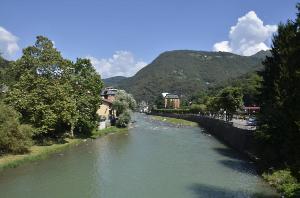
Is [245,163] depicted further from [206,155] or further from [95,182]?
[95,182]

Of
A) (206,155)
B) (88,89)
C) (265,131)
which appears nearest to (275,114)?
(265,131)

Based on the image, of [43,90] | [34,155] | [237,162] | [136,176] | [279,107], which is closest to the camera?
[279,107]

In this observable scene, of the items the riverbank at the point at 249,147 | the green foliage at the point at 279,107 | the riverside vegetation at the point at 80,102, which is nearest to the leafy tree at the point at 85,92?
the riverside vegetation at the point at 80,102

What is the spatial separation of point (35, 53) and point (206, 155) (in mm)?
28697

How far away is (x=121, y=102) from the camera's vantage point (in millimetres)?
96750

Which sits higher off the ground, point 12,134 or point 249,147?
point 12,134

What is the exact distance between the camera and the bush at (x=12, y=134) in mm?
43344

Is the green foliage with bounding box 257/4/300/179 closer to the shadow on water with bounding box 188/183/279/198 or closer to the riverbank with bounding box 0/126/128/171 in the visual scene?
the shadow on water with bounding box 188/183/279/198

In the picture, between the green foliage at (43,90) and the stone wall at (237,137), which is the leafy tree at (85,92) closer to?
the green foliage at (43,90)

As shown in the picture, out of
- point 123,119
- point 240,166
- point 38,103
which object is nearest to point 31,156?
point 38,103

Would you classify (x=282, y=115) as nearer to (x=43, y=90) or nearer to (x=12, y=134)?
(x=12, y=134)

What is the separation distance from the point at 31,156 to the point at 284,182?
1103 inches

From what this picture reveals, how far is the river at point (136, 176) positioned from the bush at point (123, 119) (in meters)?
40.3

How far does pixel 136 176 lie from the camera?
3734 cm
